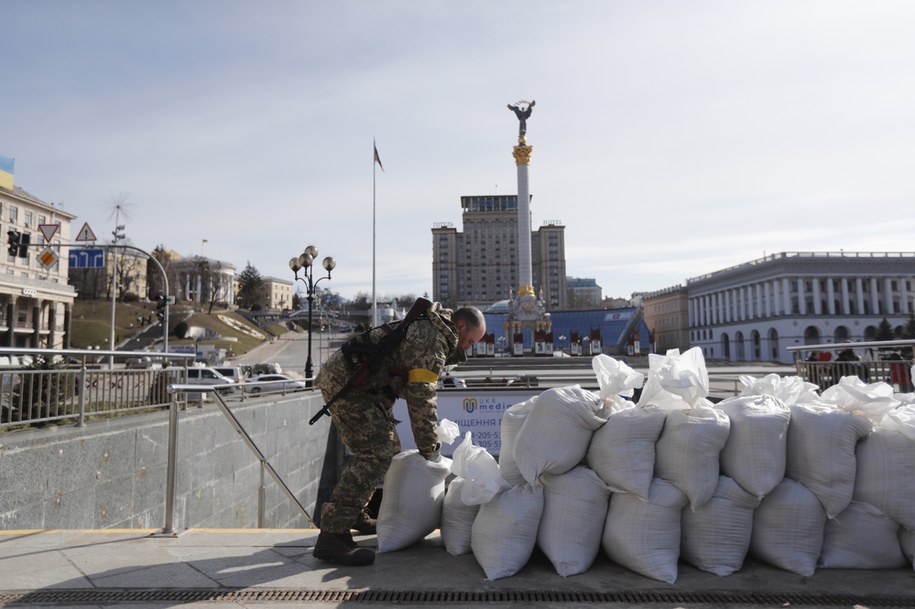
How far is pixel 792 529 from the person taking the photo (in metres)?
3.11

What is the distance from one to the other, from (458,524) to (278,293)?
150883mm

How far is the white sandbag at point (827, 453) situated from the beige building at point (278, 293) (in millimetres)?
139718

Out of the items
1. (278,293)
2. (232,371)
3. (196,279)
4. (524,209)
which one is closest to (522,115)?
(524,209)

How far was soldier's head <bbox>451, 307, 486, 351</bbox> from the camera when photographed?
12.3ft

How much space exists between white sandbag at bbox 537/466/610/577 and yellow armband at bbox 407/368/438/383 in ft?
2.95

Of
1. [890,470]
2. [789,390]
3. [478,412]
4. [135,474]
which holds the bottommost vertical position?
[478,412]

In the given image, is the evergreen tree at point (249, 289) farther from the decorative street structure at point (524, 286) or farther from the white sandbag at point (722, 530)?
the white sandbag at point (722, 530)

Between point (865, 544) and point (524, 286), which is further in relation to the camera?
point (524, 286)

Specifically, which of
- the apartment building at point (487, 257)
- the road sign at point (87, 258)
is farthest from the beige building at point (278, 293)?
the road sign at point (87, 258)

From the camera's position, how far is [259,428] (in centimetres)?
1041

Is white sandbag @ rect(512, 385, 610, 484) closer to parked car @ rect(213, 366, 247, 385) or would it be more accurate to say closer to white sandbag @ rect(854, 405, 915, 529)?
white sandbag @ rect(854, 405, 915, 529)

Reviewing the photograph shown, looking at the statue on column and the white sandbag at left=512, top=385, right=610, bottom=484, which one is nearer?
the white sandbag at left=512, top=385, right=610, bottom=484

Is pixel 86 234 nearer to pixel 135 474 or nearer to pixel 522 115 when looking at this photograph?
pixel 135 474

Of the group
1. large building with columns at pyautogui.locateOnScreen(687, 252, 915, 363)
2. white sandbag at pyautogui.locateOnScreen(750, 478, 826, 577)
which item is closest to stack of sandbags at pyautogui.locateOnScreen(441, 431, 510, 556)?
white sandbag at pyautogui.locateOnScreen(750, 478, 826, 577)
